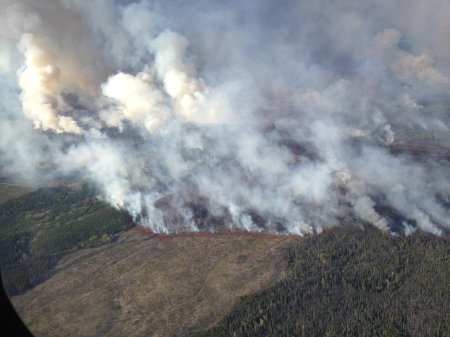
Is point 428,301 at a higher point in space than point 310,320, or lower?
lower

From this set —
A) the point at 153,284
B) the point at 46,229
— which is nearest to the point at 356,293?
the point at 153,284

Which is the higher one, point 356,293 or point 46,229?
point 46,229

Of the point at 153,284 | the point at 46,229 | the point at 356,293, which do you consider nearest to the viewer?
the point at 356,293

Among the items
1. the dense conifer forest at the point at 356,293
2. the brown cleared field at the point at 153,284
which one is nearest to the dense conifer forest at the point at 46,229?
the brown cleared field at the point at 153,284

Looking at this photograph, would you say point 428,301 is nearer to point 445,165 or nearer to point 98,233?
point 98,233

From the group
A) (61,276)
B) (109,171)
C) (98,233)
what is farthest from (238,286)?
(109,171)

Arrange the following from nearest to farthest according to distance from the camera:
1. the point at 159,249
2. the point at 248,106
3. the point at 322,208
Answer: the point at 159,249, the point at 322,208, the point at 248,106

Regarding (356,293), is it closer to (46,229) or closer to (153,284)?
(153,284)

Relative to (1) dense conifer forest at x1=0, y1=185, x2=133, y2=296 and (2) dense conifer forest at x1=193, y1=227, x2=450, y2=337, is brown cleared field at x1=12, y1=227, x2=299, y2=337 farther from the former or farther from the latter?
(2) dense conifer forest at x1=193, y1=227, x2=450, y2=337
